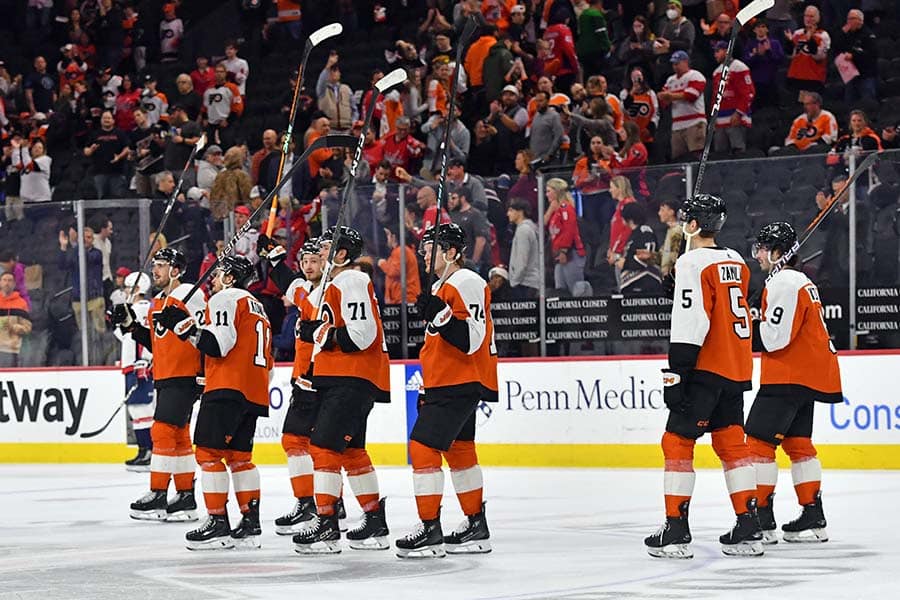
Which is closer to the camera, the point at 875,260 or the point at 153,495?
the point at 153,495

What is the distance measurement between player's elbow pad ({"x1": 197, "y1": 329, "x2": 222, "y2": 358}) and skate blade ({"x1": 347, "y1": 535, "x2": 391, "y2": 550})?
4.03 ft

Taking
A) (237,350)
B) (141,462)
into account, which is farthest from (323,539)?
(141,462)

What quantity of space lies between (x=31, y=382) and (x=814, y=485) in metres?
9.01

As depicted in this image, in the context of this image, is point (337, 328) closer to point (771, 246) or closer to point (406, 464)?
point (771, 246)

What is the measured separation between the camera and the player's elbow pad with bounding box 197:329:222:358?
8203 mm

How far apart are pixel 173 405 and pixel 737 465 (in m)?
3.74

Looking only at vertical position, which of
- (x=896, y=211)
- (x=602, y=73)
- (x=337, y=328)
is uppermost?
(x=602, y=73)

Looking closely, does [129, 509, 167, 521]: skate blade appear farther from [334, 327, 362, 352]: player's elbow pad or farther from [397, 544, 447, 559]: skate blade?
[397, 544, 447, 559]: skate blade

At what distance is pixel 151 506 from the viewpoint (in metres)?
9.77

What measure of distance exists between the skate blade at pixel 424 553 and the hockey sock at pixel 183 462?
250cm

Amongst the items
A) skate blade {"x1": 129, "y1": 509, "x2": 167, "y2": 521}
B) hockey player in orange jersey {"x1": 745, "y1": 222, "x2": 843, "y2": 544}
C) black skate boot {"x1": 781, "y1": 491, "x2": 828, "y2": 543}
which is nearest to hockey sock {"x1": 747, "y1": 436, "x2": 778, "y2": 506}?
hockey player in orange jersey {"x1": 745, "y1": 222, "x2": 843, "y2": 544}

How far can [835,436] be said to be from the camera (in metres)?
11.9

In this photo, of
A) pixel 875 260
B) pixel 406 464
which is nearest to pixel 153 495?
pixel 406 464

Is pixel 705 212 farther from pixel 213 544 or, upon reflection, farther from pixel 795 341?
pixel 213 544
